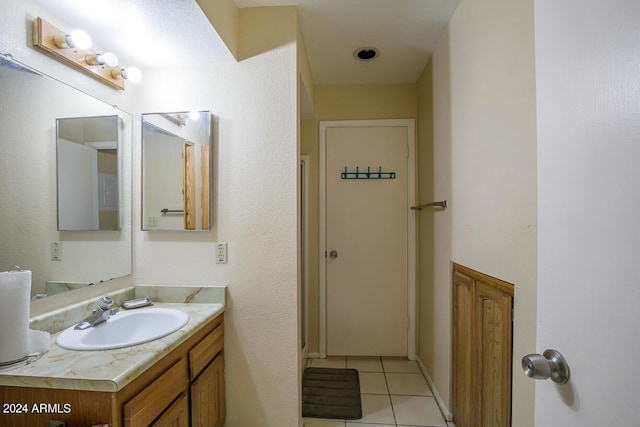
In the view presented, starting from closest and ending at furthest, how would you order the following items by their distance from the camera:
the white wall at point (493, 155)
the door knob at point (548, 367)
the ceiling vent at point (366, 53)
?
the door knob at point (548, 367), the white wall at point (493, 155), the ceiling vent at point (366, 53)

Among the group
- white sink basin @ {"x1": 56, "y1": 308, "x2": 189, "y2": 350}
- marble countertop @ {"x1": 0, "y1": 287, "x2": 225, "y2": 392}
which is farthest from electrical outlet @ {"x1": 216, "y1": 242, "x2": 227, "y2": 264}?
marble countertop @ {"x1": 0, "y1": 287, "x2": 225, "y2": 392}

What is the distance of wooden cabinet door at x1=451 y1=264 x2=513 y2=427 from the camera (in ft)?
3.87

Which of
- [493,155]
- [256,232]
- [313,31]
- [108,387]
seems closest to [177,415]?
[108,387]

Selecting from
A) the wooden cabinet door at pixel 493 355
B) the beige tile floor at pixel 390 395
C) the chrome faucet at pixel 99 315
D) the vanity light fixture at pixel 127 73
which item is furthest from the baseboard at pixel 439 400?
the vanity light fixture at pixel 127 73

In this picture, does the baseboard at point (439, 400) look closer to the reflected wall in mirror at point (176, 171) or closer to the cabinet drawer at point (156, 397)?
the cabinet drawer at point (156, 397)

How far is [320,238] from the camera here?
2.56 meters

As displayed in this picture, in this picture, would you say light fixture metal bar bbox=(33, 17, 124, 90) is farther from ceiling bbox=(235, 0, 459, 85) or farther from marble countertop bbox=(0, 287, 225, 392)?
marble countertop bbox=(0, 287, 225, 392)

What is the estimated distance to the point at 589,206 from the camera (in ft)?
1.58

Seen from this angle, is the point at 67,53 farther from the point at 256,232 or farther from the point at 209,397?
the point at 209,397

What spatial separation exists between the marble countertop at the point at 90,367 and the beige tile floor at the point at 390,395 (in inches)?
49.2

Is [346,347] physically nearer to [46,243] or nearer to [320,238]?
[320,238]

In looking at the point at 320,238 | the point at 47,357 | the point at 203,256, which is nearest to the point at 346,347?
the point at 320,238

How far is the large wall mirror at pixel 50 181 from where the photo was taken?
3.38 feet

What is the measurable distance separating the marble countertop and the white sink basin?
7 centimetres
